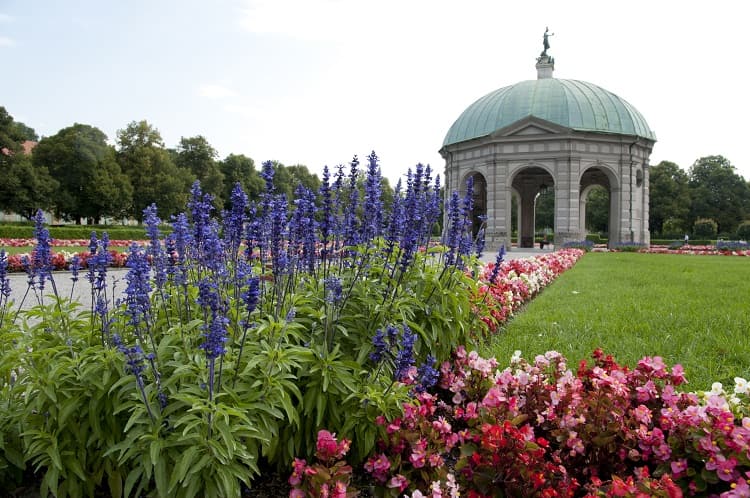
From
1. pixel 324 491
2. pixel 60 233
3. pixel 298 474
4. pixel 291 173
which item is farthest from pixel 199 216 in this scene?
pixel 291 173

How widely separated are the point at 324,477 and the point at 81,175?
157 feet

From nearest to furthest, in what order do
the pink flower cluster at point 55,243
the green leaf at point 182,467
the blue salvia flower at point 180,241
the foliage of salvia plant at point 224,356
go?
the green leaf at point 182,467, the foliage of salvia plant at point 224,356, the blue salvia flower at point 180,241, the pink flower cluster at point 55,243

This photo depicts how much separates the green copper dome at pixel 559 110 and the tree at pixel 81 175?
27.8 metres

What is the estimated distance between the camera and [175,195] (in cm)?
4469

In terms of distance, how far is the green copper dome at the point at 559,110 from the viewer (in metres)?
33.7

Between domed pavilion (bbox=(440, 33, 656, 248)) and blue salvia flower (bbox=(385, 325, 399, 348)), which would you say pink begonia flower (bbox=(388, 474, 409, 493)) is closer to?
blue salvia flower (bbox=(385, 325, 399, 348))

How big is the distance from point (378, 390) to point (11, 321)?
2.70m

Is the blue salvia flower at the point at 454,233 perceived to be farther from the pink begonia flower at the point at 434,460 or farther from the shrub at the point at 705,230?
the shrub at the point at 705,230

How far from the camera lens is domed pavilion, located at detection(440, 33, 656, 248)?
109 feet

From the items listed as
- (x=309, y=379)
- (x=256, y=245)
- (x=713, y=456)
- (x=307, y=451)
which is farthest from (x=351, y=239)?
(x=713, y=456)

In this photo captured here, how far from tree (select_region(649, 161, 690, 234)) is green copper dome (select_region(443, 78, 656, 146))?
81.4 ft

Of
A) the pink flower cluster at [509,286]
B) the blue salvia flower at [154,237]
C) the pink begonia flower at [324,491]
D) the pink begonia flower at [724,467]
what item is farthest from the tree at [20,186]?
the pink begonia flower at [724,467]

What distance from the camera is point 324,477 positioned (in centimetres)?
252

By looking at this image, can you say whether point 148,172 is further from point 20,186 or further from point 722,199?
point 722,199
